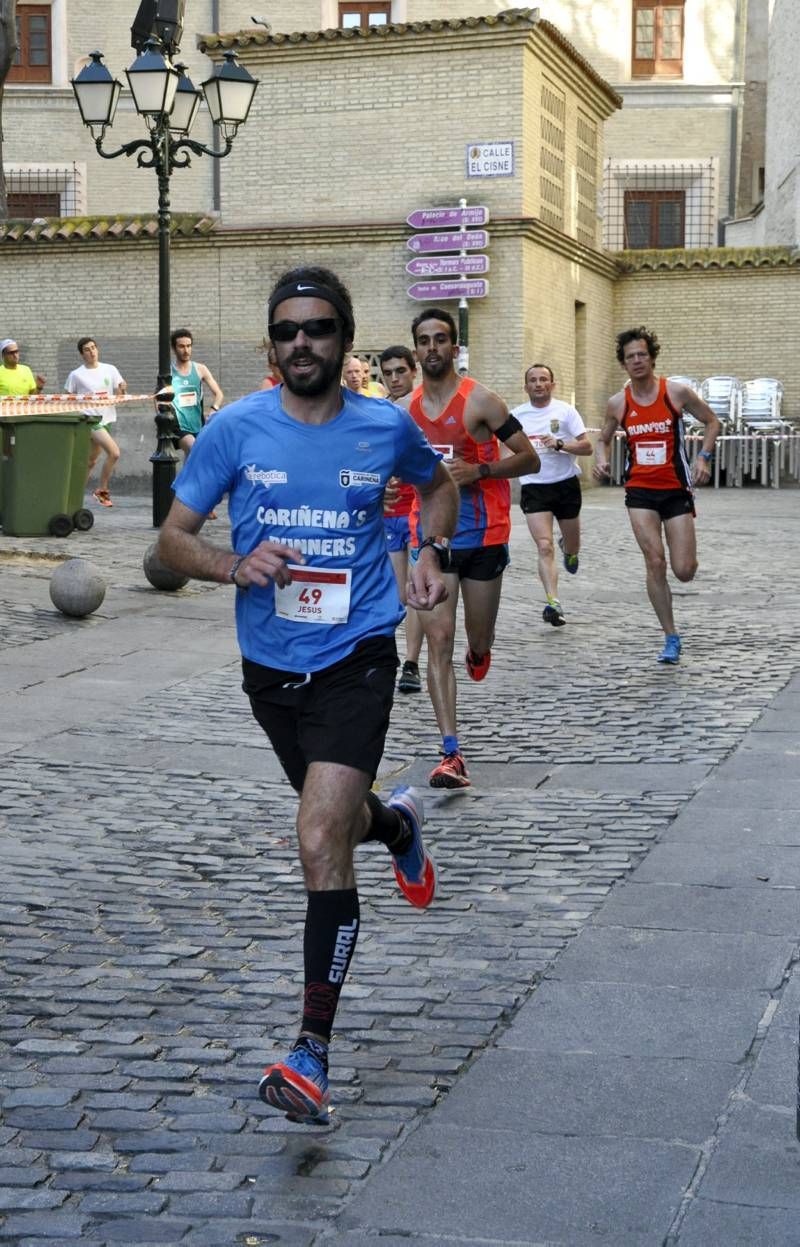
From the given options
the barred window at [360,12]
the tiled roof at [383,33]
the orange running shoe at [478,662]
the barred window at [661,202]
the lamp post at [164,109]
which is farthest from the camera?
the barred window at [661,202]

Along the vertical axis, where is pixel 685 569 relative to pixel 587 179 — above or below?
below

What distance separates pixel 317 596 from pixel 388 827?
84cm

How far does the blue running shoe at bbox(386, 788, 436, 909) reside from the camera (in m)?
5.13

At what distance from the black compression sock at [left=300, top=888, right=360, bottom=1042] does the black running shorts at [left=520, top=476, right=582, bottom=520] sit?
9.34 metres

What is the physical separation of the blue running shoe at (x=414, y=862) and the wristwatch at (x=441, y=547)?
2.16ft

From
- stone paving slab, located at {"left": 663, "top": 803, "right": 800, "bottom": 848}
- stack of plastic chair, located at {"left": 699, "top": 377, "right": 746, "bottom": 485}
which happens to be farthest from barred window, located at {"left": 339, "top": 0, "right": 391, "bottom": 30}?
stone paving slab, located at {"left": 663, "top": 803, "right": 800, "bottom": 848}

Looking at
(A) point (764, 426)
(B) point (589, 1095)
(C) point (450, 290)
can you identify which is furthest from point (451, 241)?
(B) point (589, 1095)

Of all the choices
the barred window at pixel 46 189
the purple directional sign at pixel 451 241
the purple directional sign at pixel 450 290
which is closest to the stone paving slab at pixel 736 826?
the purple directional sign at pixel 450 290

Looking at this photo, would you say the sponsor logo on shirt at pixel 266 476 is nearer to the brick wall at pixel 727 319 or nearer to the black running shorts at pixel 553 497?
the black running shorts at pixel 553 497

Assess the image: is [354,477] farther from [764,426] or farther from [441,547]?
[764,426]

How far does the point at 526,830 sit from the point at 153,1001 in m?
2.35

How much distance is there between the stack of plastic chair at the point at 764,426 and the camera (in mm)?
29172

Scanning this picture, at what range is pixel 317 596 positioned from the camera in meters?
4.41

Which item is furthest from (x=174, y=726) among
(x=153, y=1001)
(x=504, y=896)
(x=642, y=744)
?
(x=153, y=1001)
